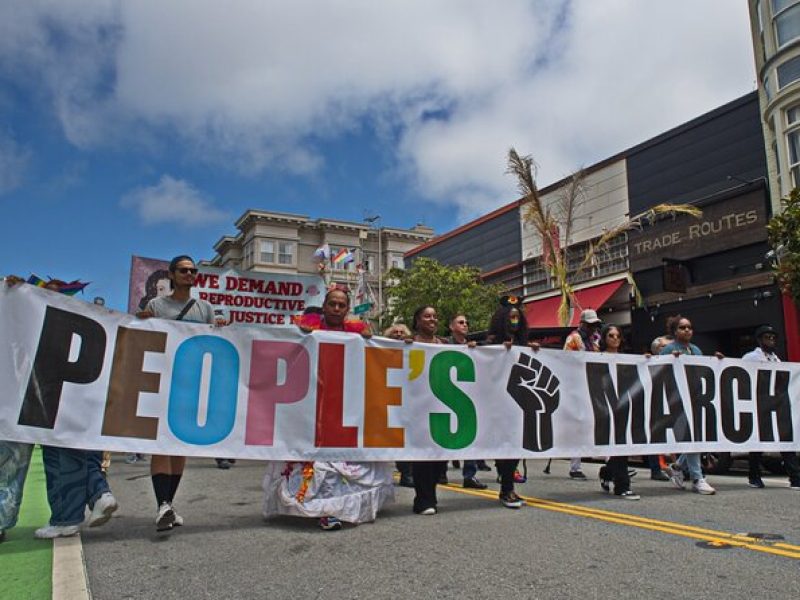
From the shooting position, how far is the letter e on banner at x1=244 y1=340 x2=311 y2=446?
4.92 meters

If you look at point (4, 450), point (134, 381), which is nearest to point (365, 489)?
point (134, 381)

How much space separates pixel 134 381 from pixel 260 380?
0.91 metres

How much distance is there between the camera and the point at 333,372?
5.24 metres

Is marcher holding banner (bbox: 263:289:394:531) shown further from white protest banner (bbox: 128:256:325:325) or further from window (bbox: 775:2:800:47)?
window (bbox: 775:2:800:47)

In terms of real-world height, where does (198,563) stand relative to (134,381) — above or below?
below

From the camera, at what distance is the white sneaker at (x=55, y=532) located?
421 centimetres

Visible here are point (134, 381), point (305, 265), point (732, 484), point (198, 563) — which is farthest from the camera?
point (305, 265)

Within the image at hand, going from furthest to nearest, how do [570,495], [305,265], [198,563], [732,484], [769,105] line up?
1. [305,265]
2. [769,105]
3. [732,484]
4. [570,495]
5. [198,563]

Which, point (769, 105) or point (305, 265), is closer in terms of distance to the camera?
point (769, 105)

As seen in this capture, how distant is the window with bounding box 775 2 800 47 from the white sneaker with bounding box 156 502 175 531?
18.5 meters

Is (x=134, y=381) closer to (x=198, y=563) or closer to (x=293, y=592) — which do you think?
(x=198, y=563)

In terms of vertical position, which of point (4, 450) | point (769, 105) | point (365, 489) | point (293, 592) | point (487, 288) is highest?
point (769, 105)

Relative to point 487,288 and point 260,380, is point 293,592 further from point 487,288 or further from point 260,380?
point 487,288

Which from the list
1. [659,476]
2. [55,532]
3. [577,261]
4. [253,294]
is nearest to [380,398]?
[55,532]
